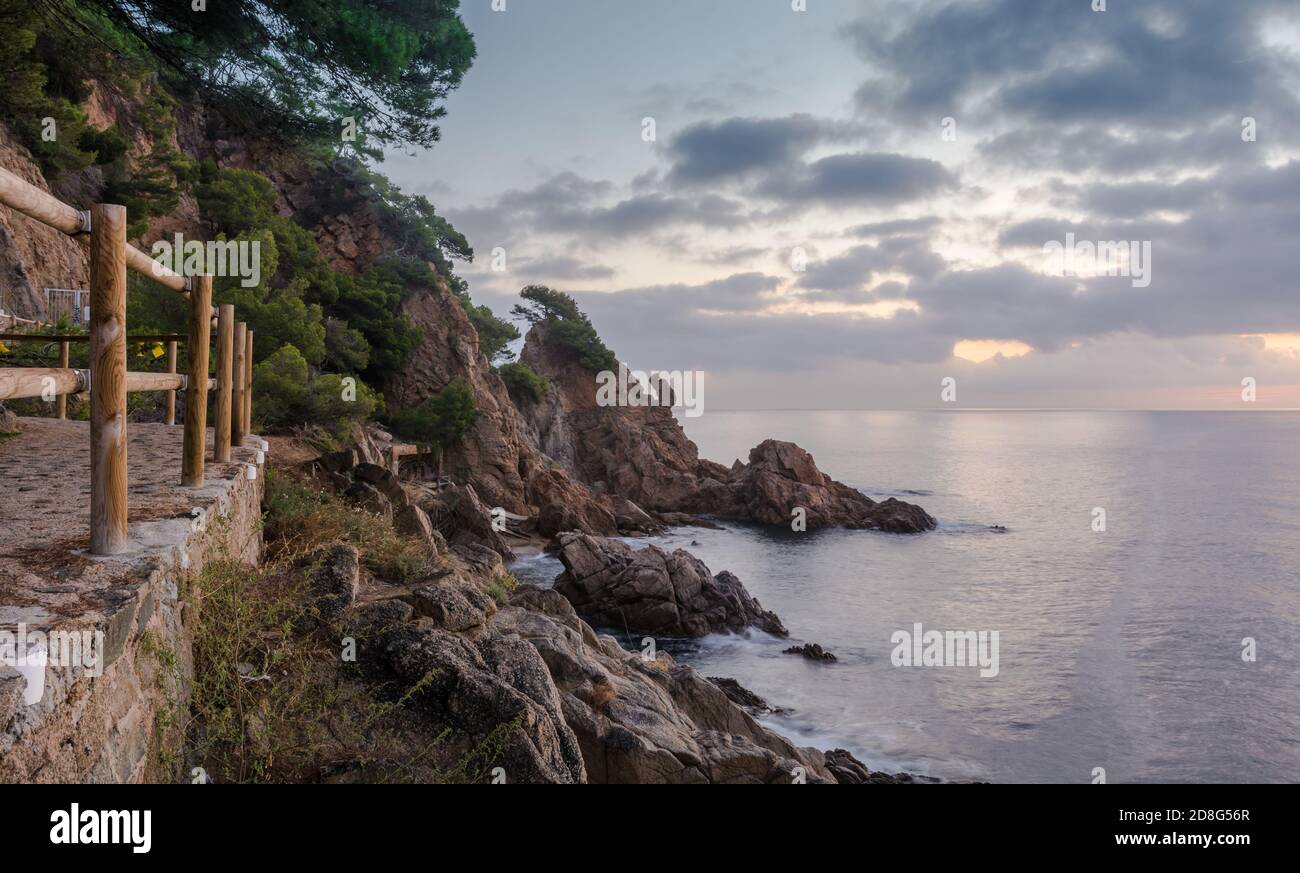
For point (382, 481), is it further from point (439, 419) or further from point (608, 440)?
point (608, 440)

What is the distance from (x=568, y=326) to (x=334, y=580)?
175 feet

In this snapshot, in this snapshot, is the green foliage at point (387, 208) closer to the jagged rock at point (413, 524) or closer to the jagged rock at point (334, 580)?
the jagged rock at point (413, 524)

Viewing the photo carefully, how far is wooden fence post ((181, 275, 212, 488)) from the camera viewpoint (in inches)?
222

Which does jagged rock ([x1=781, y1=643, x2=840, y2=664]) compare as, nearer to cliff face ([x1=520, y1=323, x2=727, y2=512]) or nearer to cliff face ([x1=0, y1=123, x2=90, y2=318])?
cliff face ([x1=0, y1=123, x2=90, y2=318])

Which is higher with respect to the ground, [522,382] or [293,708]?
[522,382]

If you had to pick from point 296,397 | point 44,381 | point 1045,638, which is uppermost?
point 296,397

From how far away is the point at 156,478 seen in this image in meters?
6.20

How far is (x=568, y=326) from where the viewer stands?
5875 cm

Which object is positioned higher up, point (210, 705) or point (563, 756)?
point (210, 705)

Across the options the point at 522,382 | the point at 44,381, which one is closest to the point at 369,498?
the point at 44,381

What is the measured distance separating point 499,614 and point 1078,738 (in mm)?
16766

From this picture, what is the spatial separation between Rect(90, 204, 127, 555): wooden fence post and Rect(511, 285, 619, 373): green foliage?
55.0m
